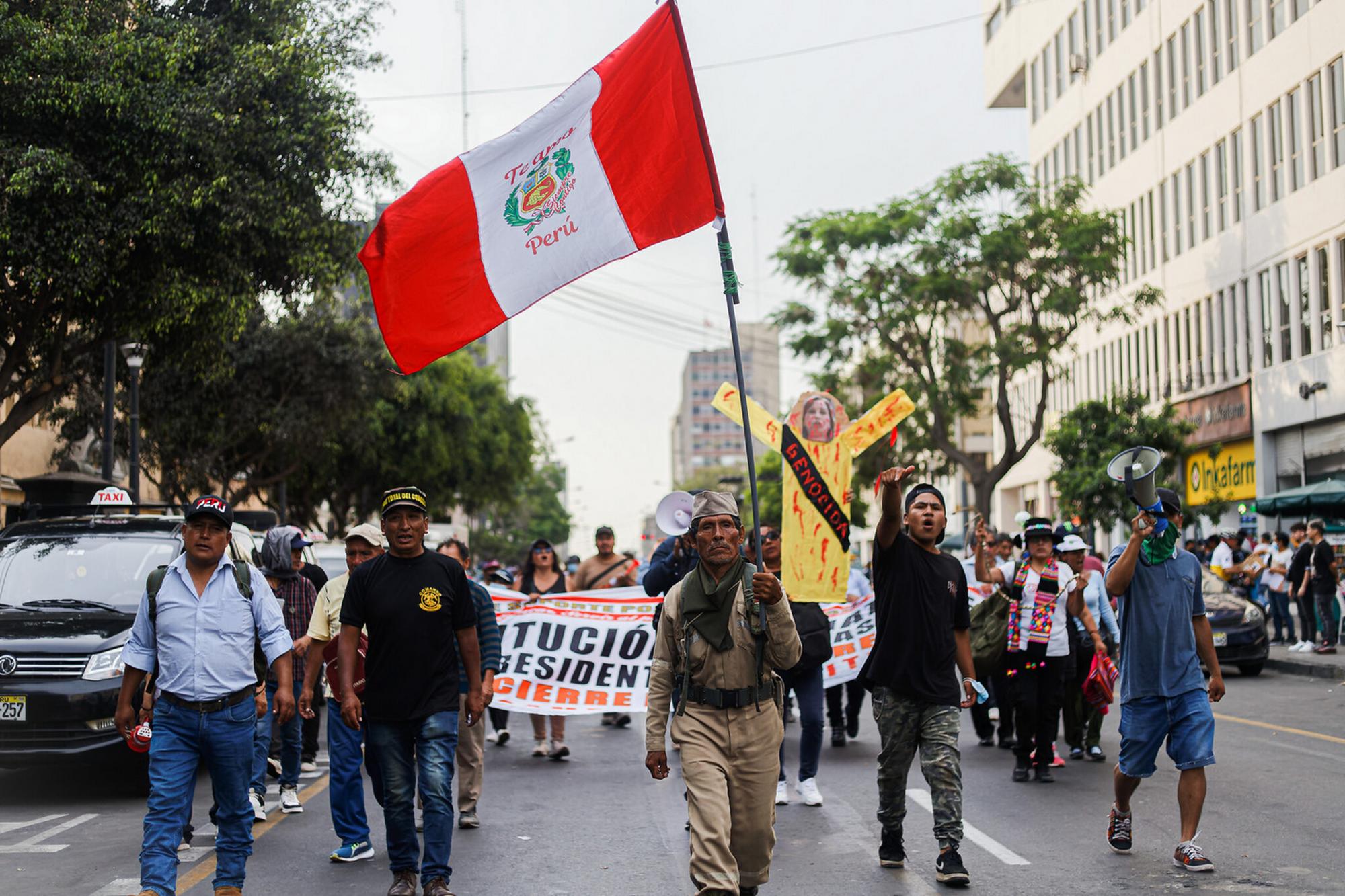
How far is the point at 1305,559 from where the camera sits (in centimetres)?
2300

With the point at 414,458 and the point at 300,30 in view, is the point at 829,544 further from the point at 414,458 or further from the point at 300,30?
the point at 414,458

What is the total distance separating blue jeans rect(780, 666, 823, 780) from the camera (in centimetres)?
999

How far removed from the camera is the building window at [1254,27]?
111 ft

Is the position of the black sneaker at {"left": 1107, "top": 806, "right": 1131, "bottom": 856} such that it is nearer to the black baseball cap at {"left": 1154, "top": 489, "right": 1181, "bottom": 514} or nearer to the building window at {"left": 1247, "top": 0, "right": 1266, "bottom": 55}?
the black baseball cap at {"left": 1154, "top": 489, "right": 1181, "bottom": 514}

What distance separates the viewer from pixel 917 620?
25.8 feet

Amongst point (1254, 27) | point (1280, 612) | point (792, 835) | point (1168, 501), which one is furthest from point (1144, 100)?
point (792, 835)

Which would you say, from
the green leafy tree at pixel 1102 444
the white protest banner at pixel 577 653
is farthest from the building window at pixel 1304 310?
the white protest banner at pixel 577 653

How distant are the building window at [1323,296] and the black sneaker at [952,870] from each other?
87.1ft

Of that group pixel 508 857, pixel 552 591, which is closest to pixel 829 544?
pixel 508 857

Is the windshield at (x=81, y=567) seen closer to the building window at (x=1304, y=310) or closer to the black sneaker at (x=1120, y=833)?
the black sneaker at (x=1120, y=833)

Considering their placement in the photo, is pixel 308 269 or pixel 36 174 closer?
pixel 36 174

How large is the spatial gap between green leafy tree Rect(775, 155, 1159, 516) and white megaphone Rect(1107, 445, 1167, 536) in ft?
86.3

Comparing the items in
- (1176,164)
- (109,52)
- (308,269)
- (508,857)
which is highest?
(1176,164)

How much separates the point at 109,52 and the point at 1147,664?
14.1 metres
